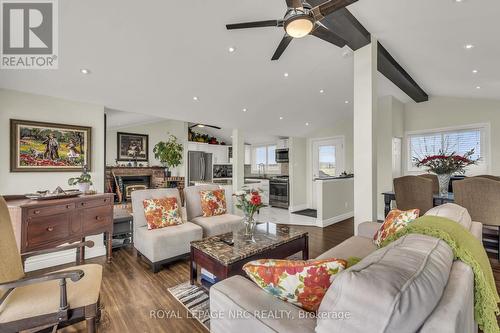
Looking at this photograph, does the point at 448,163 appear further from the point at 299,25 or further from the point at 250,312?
the point at 250,312

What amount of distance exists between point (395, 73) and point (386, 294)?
13.1 feet

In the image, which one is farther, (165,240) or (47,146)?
(47,146)

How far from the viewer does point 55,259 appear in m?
3.06

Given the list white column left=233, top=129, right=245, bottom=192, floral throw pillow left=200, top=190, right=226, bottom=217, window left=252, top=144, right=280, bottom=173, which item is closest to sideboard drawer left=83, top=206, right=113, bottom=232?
floral throw pillow left=200, top=190, right=226, bottom=217

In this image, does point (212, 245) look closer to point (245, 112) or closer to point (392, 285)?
point (392, 285)

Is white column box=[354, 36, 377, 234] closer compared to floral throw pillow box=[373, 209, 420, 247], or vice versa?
floral throw pillow box=[373, 209, 420, 247]

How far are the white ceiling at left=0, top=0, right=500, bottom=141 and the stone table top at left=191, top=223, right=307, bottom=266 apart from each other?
7.50 feet

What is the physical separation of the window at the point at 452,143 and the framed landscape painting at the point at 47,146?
263 inches

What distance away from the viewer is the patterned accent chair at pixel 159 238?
277 cm

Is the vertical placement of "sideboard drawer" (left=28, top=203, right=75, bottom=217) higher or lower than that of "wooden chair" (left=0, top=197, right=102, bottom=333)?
higher

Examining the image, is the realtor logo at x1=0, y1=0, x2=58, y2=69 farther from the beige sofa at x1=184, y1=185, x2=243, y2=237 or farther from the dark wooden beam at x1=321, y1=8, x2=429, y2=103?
the dark wooden beam at x1=321, y1=8, x2=429, y2=103

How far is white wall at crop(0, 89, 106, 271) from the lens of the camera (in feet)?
9.33

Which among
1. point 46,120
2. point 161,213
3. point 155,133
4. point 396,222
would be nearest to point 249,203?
point 161,213

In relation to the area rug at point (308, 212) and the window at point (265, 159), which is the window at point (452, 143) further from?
the window at point (265, 159)
